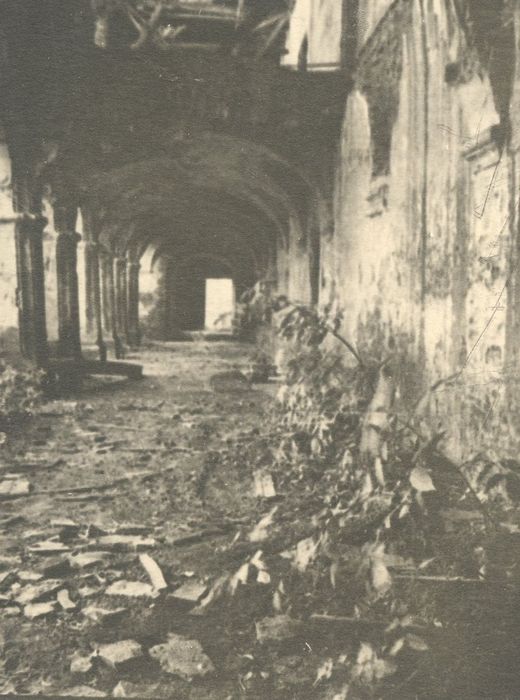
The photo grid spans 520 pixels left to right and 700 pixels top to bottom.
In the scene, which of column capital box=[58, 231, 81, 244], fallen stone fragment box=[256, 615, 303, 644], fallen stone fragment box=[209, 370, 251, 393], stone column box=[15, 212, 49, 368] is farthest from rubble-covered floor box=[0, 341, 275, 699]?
column capital box=[58, 231, 81, 244]

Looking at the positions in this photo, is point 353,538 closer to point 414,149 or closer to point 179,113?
point 414,149

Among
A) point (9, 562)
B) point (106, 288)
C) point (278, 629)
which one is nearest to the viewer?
point (278, 629)

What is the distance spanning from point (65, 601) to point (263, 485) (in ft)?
7.37

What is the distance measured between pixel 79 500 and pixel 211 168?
8.91 meters

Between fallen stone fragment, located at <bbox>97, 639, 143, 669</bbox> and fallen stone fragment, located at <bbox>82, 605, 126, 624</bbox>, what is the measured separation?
222 millimetres

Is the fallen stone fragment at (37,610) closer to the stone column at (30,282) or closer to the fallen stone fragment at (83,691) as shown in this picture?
the fallen stone fragment at (83,691)

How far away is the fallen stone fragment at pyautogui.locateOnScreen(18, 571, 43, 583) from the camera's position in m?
3.60

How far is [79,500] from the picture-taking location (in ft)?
16.6

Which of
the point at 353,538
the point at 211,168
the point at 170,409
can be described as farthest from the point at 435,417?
the point at 211,168

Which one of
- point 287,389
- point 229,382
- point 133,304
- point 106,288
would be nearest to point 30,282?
point 229,382

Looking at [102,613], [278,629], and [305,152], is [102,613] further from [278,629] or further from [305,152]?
[305,152]

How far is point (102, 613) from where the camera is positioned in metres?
3.23

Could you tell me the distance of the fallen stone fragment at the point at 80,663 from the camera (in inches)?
108

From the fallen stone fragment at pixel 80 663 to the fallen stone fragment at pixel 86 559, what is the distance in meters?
0.99
